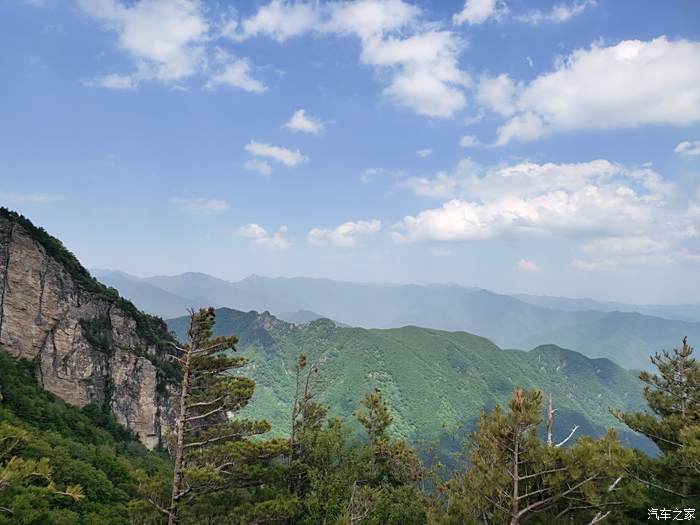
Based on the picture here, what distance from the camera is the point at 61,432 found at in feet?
156

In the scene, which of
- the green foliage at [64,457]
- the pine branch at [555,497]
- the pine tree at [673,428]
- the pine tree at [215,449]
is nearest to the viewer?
the pine branch at [555,497]

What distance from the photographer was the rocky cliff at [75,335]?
2266 inches

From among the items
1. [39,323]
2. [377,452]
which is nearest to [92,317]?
[39,323]

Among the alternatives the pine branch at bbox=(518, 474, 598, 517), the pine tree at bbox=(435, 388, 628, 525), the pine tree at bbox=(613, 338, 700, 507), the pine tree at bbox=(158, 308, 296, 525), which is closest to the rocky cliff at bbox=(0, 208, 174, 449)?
the pine tree at bbox=(158, 308, 296, 525)

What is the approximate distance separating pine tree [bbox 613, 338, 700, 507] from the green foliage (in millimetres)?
18132

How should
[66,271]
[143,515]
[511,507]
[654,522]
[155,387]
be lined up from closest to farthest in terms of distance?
[511,507], [654,522], [143,515], [66,271], [155,387]

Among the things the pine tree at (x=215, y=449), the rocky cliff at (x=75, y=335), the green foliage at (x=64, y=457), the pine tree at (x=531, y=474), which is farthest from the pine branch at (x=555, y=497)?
the rocky cliff at (x=75, y=335)

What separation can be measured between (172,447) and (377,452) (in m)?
12.5

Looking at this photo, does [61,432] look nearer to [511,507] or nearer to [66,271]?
[66,271]

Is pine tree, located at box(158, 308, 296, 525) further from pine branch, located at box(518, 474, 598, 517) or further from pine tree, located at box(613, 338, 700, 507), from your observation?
pine tree, located at box(613, 338, 700, 507)

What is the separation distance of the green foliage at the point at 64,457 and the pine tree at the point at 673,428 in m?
18.1

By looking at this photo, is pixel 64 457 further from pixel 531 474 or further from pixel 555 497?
pixel 555 497

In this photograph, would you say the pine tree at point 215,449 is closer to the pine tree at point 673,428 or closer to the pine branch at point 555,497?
the pine branch at point 555,497

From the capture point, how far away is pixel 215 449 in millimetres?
15586
